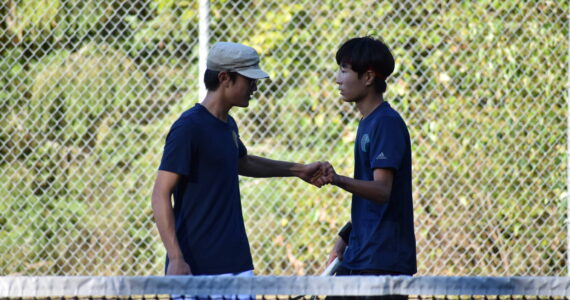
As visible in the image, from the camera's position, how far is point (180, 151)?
10.7 feet

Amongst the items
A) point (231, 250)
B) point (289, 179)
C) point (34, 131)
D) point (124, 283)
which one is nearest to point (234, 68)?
point (231, 250)

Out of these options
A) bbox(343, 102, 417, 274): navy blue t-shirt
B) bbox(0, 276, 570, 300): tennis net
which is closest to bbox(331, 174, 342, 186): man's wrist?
bbox(343, 102, 417, 274): navy blue t-shirt

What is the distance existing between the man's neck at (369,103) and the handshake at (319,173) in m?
0.30

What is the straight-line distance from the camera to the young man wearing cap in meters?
3.26

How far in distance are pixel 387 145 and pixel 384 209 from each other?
0.96ft

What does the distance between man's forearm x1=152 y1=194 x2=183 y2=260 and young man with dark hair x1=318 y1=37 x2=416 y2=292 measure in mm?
756

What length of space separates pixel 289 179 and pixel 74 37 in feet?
7.26

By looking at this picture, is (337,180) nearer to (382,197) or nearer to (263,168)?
(382,197)

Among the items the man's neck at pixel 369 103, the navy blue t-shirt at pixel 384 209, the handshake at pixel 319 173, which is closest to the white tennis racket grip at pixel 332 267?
the navy blue t-shirt at pixel 384 209

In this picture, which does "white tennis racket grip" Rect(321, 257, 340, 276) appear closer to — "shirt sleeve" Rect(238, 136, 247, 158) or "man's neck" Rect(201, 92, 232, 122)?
"shirt sleeve" Rect(238, 136, 247, 158)

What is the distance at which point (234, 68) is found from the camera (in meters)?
3.51

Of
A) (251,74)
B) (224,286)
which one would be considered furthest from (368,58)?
(224,286)

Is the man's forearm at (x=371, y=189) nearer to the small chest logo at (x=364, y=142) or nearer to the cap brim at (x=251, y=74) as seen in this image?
the small chest logo at (x=364, y=142)

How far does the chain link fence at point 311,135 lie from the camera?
6.46 metres
